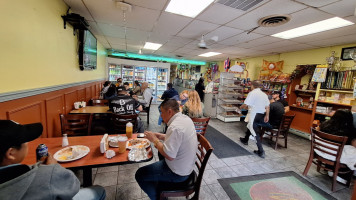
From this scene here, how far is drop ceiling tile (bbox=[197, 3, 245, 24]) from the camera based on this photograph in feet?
7.95

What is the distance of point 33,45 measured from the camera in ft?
5.94

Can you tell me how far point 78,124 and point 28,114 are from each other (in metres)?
0.64

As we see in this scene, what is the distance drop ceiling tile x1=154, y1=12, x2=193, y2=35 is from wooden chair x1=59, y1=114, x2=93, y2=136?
235 centimetres

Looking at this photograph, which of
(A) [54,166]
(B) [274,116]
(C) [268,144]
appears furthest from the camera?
(C) [268,144]

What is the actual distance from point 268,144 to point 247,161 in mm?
1333

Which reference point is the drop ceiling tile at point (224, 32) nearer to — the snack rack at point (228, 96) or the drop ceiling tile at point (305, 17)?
the drop ceiling tile at point (305, 17)

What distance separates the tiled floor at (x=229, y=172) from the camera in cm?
203

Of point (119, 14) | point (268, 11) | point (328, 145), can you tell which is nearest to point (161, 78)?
point (119, 14)

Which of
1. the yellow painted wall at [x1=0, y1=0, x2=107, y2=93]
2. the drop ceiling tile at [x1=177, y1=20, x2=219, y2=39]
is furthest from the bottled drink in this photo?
the drop ceiling tile at [x1=177, y1=20, x2=219, y2=39]

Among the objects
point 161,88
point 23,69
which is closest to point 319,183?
point 23,69

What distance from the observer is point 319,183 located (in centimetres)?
242

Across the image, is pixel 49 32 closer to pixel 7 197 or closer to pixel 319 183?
pixel 7 197

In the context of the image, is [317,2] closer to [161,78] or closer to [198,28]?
[198,28]

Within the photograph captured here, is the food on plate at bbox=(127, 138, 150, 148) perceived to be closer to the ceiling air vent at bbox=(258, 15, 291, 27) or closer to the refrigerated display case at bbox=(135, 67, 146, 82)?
the ceiling air vent at bbox=(258, 15, 291, 27)
